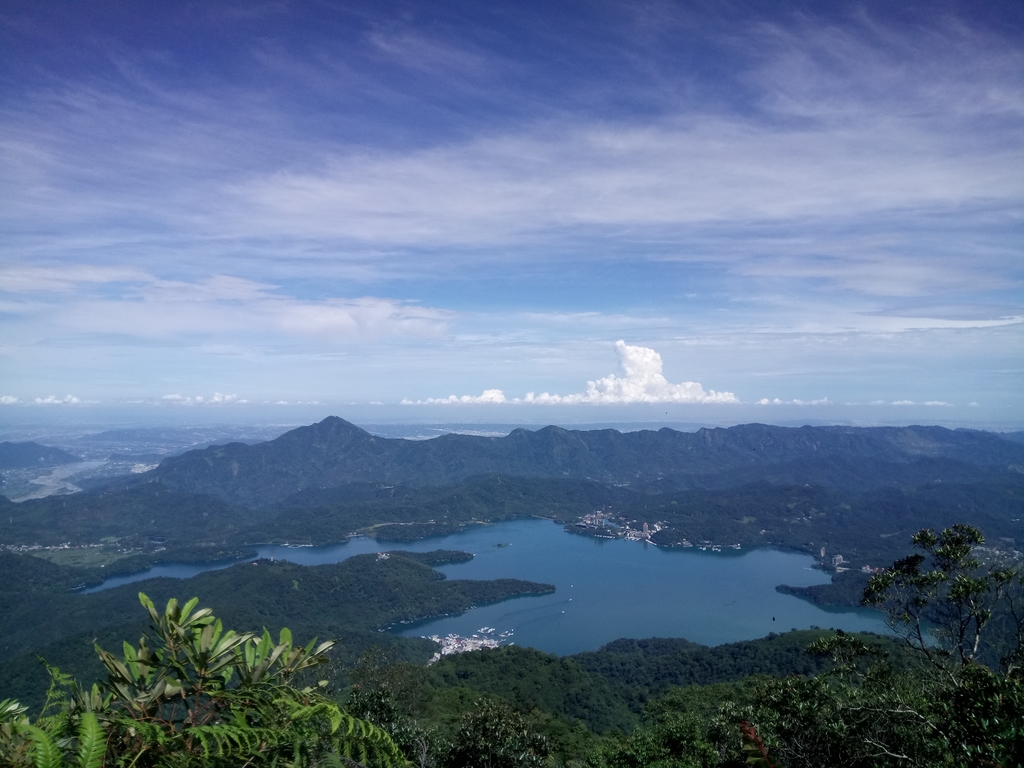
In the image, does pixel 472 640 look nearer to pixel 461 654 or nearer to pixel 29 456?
pixel 461 654

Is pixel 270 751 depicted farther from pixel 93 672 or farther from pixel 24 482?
pixel 24 482

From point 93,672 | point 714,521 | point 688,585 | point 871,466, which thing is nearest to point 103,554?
point 93,672

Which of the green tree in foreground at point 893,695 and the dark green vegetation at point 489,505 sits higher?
the green tree in foreground at point 893,695

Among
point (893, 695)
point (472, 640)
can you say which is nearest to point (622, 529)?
point (472, 640)

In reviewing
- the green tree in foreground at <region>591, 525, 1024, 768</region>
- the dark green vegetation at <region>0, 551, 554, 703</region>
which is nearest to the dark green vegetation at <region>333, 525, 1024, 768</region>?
the green tree in foreground at <region>591, 525, 1024, 768</region>

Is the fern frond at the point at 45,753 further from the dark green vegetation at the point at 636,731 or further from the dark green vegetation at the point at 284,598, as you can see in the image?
the dark green vegetation at the point at 284,598

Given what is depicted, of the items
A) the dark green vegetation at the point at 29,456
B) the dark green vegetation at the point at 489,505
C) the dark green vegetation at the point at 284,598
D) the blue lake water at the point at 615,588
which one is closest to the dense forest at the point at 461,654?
the dark green vegetation at the point at 284,598
